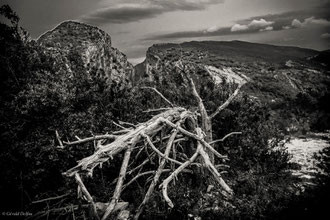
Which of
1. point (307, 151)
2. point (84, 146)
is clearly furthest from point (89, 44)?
point (307, 151)

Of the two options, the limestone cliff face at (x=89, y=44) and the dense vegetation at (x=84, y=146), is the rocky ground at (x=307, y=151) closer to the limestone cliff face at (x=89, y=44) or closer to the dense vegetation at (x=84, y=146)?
the dense vegetation at (x=84, y=146)

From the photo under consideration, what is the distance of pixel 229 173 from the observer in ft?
24.9

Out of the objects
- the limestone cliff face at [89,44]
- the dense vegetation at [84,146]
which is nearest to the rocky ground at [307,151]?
the dense vegetation at [84,146]

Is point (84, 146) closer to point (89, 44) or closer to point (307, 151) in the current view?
point (307, 151)

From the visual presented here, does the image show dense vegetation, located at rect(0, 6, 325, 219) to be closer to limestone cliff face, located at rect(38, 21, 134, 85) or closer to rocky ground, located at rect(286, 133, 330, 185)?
rocky ground, located at rect(286, 133, 330, 185)

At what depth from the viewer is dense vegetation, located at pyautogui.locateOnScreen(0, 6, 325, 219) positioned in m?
5.70

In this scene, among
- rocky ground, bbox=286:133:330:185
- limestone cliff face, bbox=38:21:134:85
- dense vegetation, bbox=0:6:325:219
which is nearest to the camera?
dense vegetation, bbox=0:6:325:219

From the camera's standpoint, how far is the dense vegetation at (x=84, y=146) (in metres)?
5.70

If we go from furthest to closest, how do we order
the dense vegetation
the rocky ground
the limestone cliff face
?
the limestone cliff face < the rocky ground < the dense vegetation

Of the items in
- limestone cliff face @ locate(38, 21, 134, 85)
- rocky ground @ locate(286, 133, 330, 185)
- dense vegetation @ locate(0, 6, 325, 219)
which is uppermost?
limestone cliff face @ locate(38, 21, 134, 85)

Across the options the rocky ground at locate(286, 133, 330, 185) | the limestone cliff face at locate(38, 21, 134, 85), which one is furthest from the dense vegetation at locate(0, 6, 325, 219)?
the limestone cliff face at locate(38, 21, 134, 85)

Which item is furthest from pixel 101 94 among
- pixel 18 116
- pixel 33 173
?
pixel 33 173

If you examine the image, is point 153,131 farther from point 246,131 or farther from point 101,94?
point 246,131

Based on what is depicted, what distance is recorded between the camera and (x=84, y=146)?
22.9ft
